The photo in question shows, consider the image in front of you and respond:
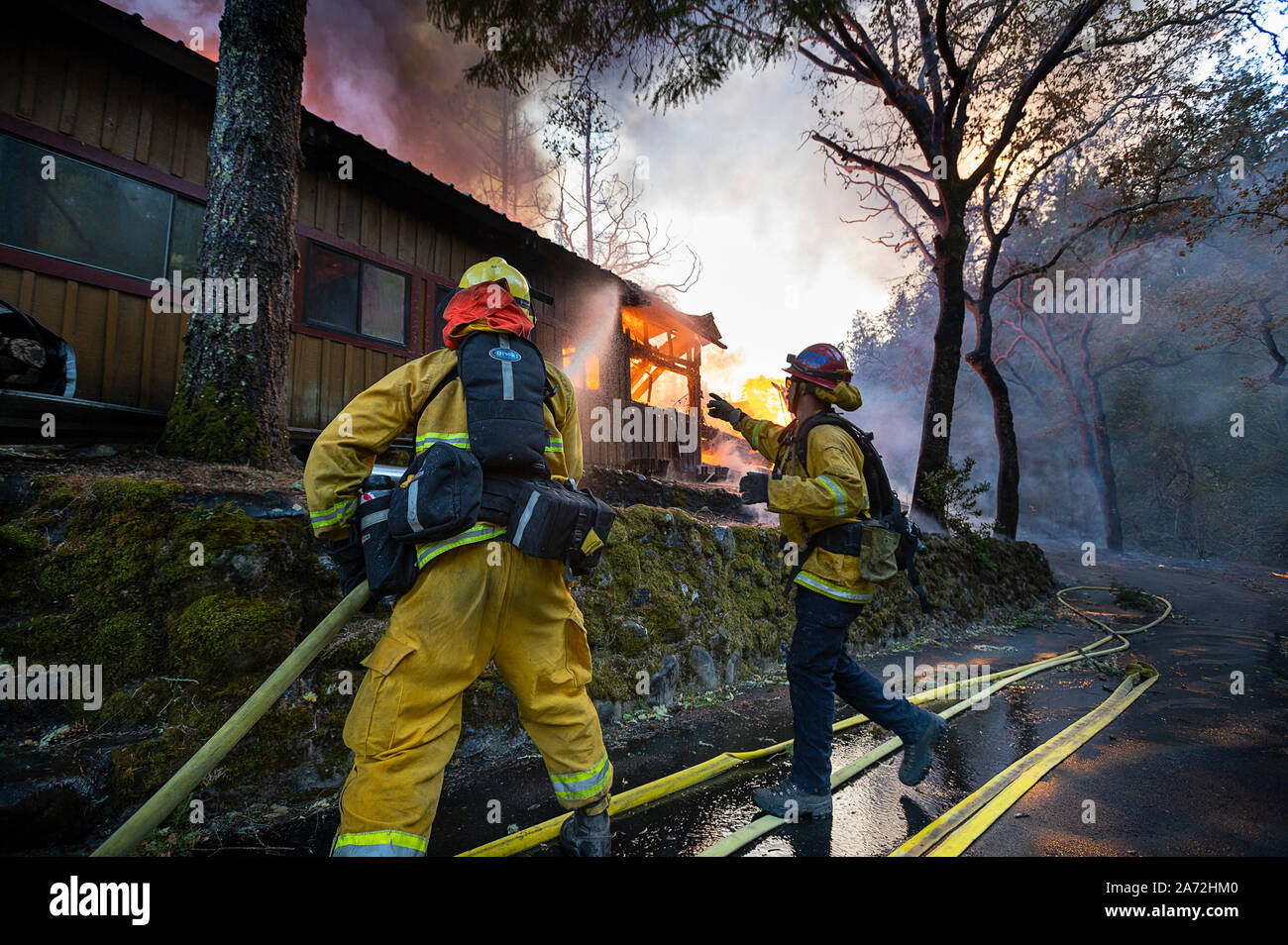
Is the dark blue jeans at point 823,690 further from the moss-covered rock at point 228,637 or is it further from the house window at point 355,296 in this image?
the house window at point 355,296

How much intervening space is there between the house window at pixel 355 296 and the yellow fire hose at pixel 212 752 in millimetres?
6473

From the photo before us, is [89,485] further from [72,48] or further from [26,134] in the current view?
[72,48]

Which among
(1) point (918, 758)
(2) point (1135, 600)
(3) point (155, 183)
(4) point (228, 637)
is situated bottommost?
(2) point (1135, 600)

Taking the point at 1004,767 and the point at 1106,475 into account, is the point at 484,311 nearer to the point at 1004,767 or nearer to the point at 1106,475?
the point at 1004,767

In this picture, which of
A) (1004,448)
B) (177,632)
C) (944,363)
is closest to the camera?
(177,632)

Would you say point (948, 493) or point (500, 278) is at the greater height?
point (500, 278)

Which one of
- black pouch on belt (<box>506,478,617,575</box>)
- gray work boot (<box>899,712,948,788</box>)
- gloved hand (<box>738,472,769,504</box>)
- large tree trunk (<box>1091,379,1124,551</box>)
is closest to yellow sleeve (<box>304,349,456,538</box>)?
black pouch on belt (<box>506,478,617,575</box>)

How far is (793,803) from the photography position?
8.55ft

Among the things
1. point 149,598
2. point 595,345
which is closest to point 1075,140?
point 595,345

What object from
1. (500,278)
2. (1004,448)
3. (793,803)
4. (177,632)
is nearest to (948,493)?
(1004,448)

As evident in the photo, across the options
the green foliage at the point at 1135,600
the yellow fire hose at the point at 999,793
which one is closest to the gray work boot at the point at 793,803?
the yellow fire hose at the point at 999,793

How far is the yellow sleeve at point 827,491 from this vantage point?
2.64 metres

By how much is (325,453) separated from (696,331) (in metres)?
12.9

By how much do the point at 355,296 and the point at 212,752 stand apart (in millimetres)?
7164
